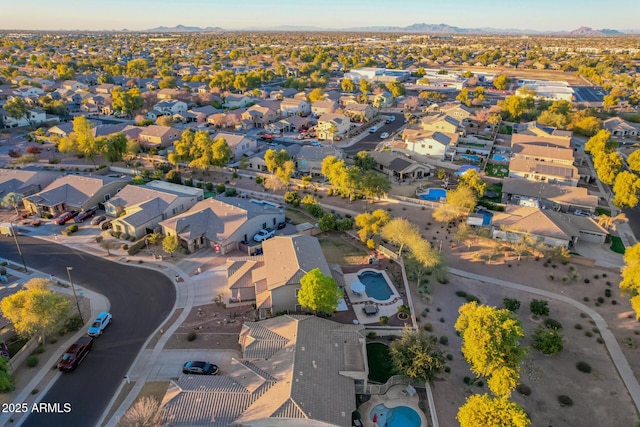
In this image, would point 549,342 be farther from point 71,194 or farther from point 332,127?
→ point 332,127

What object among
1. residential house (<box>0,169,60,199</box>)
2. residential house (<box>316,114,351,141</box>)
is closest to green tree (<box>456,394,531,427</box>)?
residential house (<box>0,169,60,199</box>)

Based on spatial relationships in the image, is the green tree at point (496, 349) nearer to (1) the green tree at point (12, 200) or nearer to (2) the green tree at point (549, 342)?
(2) the green tree at point (549, 342)

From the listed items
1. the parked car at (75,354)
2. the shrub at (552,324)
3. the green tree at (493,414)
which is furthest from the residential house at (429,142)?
the parked car at (75,354)

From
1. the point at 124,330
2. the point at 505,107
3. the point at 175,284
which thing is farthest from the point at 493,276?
the point at 505,107

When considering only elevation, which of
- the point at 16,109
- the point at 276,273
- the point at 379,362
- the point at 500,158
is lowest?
the point at 379,362

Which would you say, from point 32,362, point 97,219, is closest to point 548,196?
point 97,219
